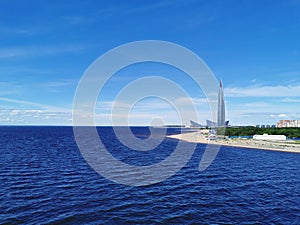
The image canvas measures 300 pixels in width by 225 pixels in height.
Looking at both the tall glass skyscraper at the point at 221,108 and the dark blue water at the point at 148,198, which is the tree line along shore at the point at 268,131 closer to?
the tall glass skyscraper at the point at 221,108

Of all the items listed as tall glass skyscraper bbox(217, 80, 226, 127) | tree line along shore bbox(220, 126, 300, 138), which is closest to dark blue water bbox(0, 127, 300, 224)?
tree line along shore bbox(220, 126, 300, 138)

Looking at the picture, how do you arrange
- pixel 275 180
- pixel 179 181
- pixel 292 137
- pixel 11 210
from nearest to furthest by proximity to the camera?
pixel 11 210 < pixel 179 181 < pixel 275 180 < pixel 292 137

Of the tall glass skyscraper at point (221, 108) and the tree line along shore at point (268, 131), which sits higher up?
the tall glass skyscraper at point (221, 108)

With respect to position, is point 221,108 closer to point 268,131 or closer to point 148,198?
point 268,131

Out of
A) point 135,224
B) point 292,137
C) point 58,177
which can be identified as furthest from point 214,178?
point 292,137

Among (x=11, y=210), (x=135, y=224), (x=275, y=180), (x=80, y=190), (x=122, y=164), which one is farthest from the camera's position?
(x=122, y=164)

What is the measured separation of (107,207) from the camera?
29547mm

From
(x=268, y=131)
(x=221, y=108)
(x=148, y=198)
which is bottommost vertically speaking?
(x=148, y=198)

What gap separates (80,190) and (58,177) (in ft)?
33.4

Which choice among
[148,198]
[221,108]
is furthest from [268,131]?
[148,198]

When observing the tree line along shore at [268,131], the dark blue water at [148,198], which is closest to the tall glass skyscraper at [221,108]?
the tree line along shore at [268,131]

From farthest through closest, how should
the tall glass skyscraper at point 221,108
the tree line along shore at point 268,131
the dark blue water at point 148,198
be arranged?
the tall glass skyscraper at point 221,108 < the tree line along shore at point 268,131 < the dark blue water at point 148,198

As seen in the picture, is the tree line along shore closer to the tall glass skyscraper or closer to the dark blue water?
the tall glass skyscraper

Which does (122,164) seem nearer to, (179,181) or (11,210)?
(179,181)
